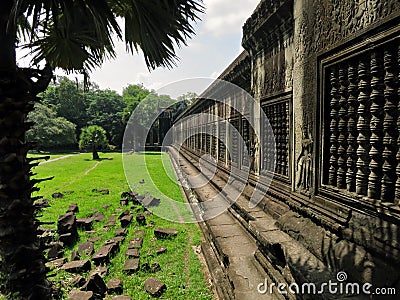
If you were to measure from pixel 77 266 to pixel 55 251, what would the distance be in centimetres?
78

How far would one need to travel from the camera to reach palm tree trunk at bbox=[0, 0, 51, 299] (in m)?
2.07

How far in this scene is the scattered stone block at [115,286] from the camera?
3.09m

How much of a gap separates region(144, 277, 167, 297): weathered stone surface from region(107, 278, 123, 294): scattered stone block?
0.31m

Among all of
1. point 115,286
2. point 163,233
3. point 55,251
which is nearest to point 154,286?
point 115,286

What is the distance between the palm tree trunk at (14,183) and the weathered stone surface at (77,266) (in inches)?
58.9

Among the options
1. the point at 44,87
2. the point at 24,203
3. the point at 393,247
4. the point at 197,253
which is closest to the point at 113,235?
the point at 197,253

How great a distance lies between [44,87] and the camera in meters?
2.42

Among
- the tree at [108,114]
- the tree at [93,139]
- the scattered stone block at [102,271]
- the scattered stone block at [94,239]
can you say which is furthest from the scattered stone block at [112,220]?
the tree at [108,114]

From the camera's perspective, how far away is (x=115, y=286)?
3121 millimetres

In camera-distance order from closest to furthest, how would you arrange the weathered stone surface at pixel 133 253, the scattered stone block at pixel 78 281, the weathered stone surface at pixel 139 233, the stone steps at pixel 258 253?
the stone steps at pixel 258 253 < the scattered stone block at pixel 78 281 < the weathered stone surface at pixel 133 253 < the weathered stone surface at pixel 139 233

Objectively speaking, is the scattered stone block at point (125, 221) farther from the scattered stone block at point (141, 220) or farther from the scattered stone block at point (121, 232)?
the scattered stone block at point (121, 232)

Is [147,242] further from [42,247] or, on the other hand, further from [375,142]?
[375,142]

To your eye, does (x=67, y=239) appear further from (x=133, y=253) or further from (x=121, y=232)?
(x=133, y=253)

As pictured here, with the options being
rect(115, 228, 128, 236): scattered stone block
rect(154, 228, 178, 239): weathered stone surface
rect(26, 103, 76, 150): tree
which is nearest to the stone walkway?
rect(154, 228, 178, 239): weathered stone surface
